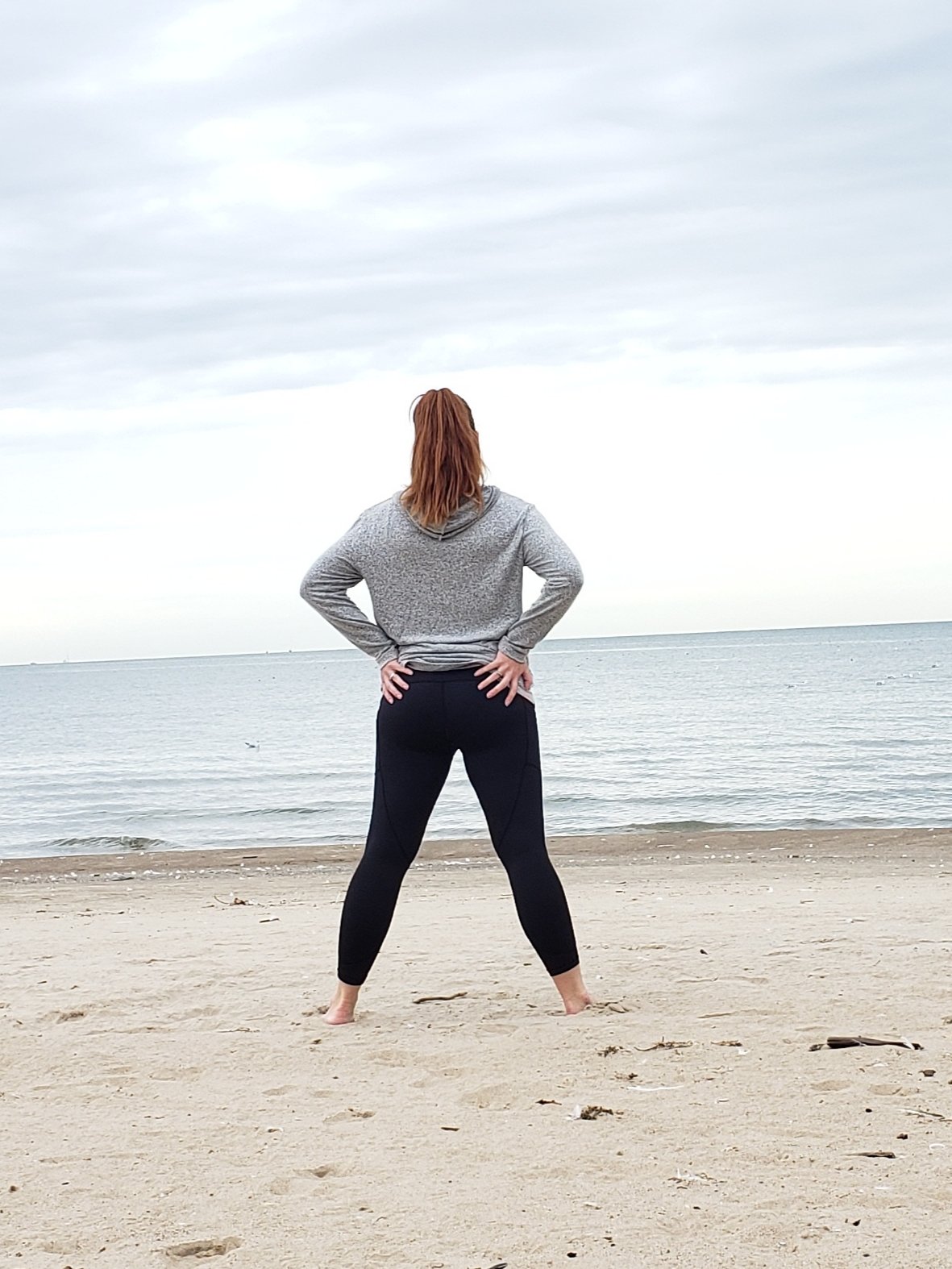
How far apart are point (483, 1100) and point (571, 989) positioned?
0.93 m

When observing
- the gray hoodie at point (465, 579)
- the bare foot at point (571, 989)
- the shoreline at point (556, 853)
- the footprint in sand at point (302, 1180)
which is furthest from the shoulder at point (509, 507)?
the shoreline at point (556, 853)

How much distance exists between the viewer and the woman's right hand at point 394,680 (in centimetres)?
419

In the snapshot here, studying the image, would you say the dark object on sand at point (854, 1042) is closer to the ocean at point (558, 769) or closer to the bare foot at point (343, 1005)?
the bare foot at point (343, 1005)

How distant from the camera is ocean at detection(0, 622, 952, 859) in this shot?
17.6m

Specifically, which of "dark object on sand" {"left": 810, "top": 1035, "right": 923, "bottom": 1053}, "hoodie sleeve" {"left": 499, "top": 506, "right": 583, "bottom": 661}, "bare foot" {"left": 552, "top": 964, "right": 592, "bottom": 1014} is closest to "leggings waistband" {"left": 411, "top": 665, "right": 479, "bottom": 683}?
"hoodie sleeve" {"left": 499, "top": 506, "right": 583, "bottom": 661}

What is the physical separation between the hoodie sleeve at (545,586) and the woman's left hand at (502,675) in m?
0.03

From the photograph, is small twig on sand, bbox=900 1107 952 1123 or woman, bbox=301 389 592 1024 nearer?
small twig on sand, bbox=900 1107 952 1123

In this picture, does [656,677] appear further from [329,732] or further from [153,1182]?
[153,1182]

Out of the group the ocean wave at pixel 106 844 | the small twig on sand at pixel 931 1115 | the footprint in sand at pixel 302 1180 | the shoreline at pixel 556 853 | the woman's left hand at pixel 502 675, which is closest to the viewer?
the footprint in sand at pixel 302 1180

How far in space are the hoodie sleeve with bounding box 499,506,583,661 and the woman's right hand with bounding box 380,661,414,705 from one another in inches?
13.3

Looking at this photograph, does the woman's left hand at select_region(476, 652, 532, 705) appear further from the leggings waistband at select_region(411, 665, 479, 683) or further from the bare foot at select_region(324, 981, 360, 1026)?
the bare foot at select_region(324, 981, 360, 1026)

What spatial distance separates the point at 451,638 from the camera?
13.8ft

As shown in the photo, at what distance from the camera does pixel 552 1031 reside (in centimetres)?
421

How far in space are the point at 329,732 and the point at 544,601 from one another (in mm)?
37941
